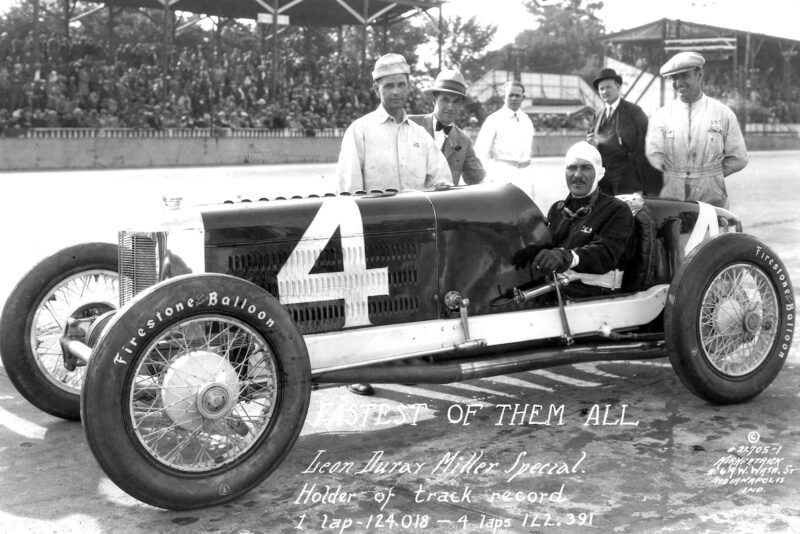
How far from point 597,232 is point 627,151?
2.64 m

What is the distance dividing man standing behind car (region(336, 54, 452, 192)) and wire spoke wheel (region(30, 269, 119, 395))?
4.69 ft

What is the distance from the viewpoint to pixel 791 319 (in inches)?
193

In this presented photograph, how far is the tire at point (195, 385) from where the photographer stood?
3238mm

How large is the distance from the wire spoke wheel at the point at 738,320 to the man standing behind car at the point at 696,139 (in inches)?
53.6

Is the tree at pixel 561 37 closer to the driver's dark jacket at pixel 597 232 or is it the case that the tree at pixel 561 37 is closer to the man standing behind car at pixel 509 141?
the man standing behind car at pixel 509 141

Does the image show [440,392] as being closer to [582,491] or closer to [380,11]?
[582,491]

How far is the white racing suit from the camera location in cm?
615

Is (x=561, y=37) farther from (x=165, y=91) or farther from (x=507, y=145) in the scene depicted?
(x=507, y=145)

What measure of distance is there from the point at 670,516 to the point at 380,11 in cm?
3137

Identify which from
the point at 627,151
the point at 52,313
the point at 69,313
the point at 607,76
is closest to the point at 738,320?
the point at 627,151

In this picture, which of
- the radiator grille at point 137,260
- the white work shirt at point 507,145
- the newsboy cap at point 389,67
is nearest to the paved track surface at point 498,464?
the radiator grille at point 137,260

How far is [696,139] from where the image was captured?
620 centimetres

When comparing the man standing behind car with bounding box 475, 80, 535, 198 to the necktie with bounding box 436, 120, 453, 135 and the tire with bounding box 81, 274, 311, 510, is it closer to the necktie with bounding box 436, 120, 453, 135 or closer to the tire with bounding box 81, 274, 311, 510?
the necktie with bounding box 436, 120, 453, 135

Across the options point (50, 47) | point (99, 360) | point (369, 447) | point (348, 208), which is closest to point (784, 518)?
point (369, 447)
